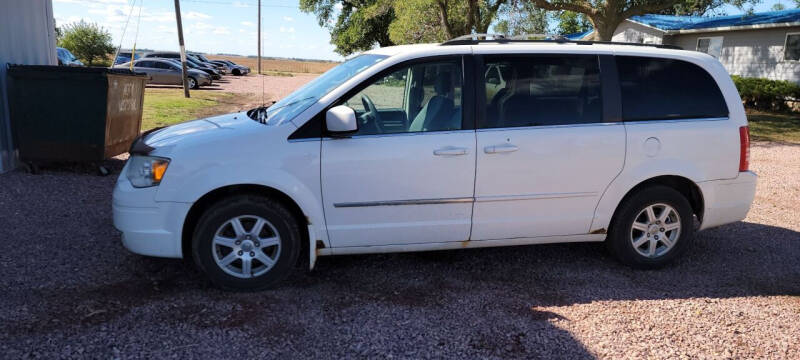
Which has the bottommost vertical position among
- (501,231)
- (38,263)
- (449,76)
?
(38,263)

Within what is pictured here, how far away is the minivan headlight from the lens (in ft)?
13.1

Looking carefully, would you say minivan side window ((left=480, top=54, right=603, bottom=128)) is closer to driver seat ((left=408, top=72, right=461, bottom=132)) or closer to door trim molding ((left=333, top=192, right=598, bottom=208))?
driver seat ((left=408, top=72, right=461, bottom=132))

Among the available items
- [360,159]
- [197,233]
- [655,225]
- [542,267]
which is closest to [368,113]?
[360,159]

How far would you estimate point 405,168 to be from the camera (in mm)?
4164

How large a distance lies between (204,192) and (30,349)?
130cm

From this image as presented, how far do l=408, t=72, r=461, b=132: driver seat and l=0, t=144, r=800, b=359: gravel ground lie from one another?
1.16 meters

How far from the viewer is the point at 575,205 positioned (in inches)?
179

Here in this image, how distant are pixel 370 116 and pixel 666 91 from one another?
2.32 metres

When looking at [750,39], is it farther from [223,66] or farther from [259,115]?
[223,66]

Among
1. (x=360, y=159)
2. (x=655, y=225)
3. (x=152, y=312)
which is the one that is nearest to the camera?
(x=152, y=312)

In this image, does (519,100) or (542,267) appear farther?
(542,267)

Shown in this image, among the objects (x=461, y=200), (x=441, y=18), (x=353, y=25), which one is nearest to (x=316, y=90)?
(x=461, y=200)

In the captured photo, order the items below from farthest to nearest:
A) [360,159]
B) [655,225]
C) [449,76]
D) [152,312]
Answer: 1. [655,225]
2. [449,76]
3. [360,159]
4. [152,312]

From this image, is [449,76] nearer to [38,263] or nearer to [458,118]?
[458,118]
